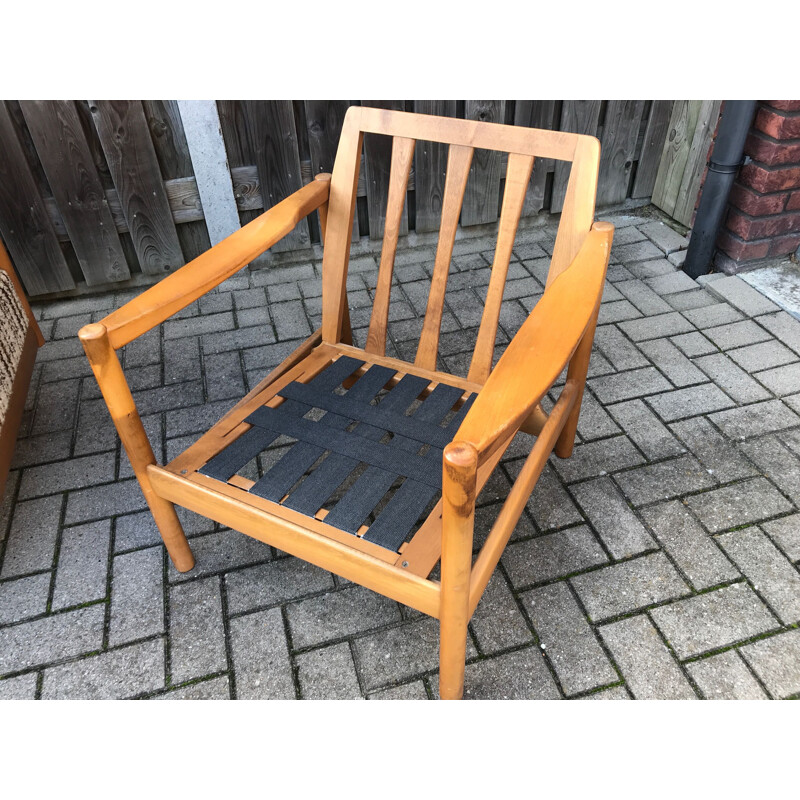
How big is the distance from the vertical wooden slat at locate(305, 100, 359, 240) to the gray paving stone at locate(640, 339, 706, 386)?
137 centimetres

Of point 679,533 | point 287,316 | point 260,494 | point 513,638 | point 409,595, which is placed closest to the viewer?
point 409,595

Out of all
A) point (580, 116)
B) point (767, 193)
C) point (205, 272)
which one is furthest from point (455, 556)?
point (580, 116)

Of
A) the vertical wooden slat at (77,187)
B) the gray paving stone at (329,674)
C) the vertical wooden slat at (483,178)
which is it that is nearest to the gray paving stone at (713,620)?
the gray paving stone at (329,674)

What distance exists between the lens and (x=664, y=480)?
1981 millimetres

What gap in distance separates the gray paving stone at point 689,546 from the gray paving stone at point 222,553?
43.8 inches

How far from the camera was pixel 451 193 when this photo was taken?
1684mm

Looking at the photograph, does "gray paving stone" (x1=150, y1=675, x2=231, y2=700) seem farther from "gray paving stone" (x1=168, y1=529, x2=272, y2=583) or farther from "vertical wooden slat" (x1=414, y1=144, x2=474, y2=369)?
"vertical wooden slat" (x1=414, y1=144, x2=474, y2=369)

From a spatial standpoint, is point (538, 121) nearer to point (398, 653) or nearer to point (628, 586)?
point (628, 586)

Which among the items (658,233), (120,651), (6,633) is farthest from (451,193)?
(658,233)

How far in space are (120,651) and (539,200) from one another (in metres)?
2.67

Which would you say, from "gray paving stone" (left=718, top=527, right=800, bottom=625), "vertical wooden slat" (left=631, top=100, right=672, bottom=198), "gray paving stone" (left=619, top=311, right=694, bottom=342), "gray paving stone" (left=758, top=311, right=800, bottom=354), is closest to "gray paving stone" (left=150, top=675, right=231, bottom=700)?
"gray paving stone" (left=718, top=527, right=800, bottom=625)

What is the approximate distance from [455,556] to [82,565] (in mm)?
1233

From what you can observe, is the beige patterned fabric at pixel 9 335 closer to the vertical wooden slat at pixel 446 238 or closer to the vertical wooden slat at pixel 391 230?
the vertical wooden slat at pixel 391 230
